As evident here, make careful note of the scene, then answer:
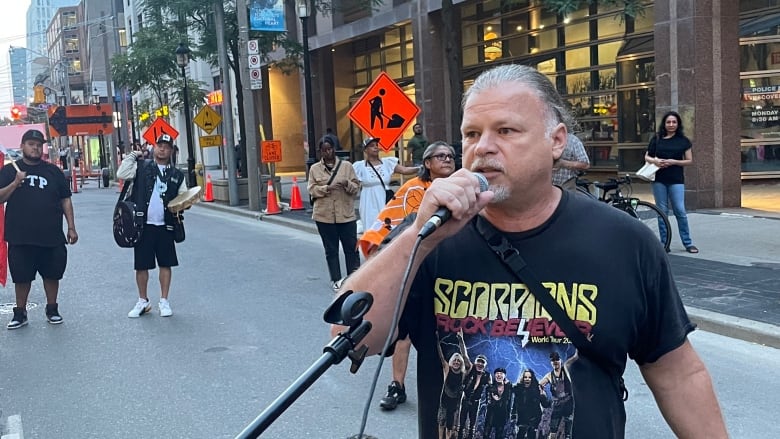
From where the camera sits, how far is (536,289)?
6.23 feet

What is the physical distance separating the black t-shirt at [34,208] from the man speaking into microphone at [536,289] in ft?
23.5

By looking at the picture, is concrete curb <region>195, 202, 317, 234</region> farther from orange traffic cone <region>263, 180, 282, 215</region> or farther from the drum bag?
the drum bag

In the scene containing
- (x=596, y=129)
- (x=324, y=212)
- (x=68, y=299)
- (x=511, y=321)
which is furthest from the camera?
(x=596, y=129)

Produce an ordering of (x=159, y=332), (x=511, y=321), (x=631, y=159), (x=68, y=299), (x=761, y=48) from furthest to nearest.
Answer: (x=631, y=159), (x=761, y=48), (x=68, y=299), (x=159, y=332), (x=511, y=321)

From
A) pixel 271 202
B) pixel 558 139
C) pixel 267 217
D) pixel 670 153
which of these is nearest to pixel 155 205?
pixel 670 153

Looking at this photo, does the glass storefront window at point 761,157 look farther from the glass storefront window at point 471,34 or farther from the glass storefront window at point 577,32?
the glass storefront window at point 471,34

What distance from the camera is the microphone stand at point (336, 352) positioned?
1.49 m

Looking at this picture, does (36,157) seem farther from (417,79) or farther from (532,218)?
(417,79)

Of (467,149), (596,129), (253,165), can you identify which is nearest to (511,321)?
(467,149)

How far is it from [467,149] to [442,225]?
32 centimetres

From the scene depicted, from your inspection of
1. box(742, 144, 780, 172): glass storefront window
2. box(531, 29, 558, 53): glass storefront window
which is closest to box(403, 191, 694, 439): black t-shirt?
box(742, 144, 780, 172): glass storefront window

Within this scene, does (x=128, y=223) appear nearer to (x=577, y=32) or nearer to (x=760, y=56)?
(x=760, y=56)

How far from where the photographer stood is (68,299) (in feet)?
31.8

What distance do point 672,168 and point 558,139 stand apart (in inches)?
346
